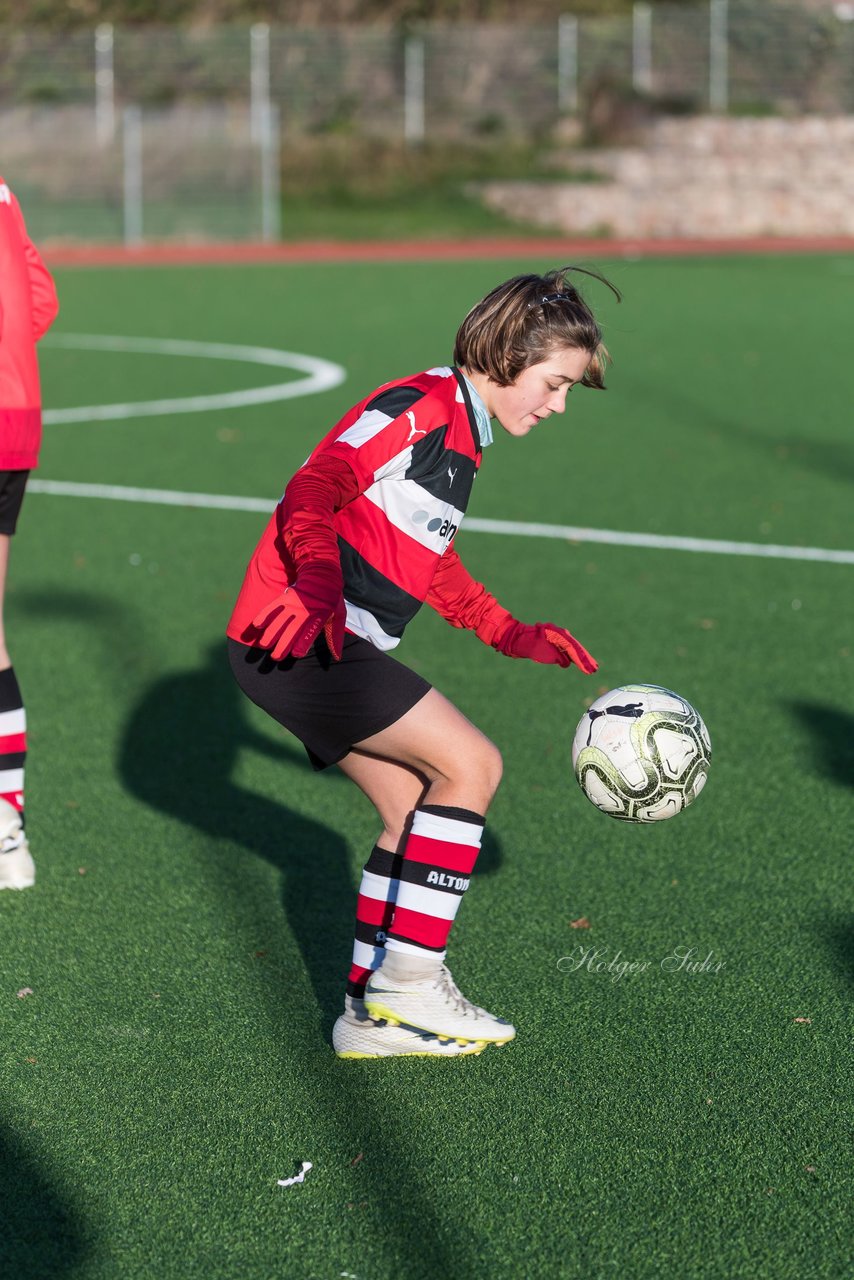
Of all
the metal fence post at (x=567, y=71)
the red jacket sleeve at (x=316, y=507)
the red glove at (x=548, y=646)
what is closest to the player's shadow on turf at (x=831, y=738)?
the red glove at (x=548, y=646)

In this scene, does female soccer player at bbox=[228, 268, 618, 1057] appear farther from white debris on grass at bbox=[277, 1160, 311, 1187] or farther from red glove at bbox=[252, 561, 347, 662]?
white debris on grass at bbox=[277, 1160, 311, 1187]

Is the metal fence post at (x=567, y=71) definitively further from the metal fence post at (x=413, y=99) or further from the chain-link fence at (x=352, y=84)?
the metal fence post at (x=413, y=99)

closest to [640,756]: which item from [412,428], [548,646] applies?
[548,646]

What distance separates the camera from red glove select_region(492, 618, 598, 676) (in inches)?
149

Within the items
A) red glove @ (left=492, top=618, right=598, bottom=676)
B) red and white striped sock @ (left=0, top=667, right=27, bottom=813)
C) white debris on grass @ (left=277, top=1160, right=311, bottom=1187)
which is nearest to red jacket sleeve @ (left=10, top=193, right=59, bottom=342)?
red and white striped sock @ (left=0, top=667, right=27, bottom=813)

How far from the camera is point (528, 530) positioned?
358 inches

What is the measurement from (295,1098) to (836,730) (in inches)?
120

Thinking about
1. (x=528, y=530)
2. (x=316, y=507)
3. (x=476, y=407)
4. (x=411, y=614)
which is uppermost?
(x=476, y=407)

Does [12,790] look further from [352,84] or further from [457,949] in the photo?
[352,84]

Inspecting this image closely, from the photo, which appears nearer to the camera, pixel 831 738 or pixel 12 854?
pixel 12 854

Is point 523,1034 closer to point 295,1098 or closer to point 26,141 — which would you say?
point 295,1098

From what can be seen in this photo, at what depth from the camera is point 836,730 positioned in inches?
231

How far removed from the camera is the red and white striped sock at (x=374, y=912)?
3.78 metres

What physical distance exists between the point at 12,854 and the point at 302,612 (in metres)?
1.95
